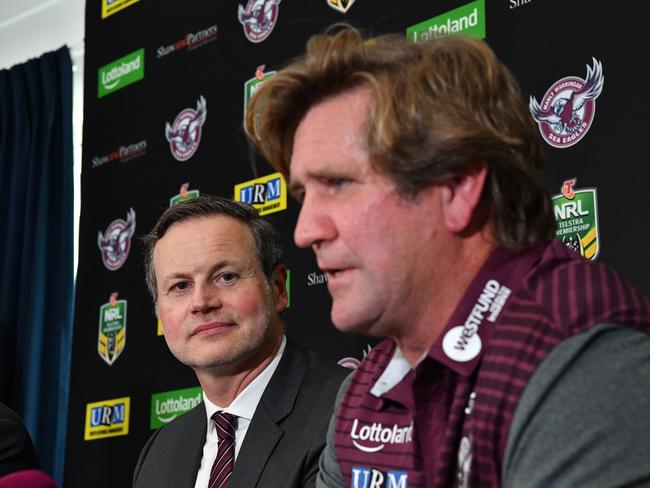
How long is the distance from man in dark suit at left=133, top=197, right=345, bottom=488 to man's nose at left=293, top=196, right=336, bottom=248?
873mm

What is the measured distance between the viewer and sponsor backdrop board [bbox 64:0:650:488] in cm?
233

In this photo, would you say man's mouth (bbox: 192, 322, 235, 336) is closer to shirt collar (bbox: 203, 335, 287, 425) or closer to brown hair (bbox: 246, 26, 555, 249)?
shirt collar (bbox: 203, 335, 287, 425)

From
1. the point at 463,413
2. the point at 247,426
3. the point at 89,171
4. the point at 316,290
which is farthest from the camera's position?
the point at 89,171

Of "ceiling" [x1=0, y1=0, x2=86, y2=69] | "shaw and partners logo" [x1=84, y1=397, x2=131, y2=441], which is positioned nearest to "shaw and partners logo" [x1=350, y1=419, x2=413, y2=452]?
"shaw and partners logo" [x1=84, y1=397, x2=131, y2=441]

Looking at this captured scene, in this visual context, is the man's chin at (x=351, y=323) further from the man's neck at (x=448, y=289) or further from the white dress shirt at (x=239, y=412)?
the white dress shirt at (x=239, y=412)

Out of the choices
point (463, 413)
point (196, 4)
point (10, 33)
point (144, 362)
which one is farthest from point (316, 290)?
point (10, 33)

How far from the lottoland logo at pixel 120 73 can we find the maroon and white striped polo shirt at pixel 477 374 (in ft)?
8.96

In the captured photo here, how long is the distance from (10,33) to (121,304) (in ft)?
6.41

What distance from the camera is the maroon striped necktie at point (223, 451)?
7.33 ft

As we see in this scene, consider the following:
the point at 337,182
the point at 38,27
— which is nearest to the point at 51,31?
the point at 38,27

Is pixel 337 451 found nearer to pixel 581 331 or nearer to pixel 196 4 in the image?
pixel 581 331

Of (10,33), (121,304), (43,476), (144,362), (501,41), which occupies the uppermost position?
(10,33)

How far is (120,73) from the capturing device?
156 inches

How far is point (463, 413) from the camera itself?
1.18 m
